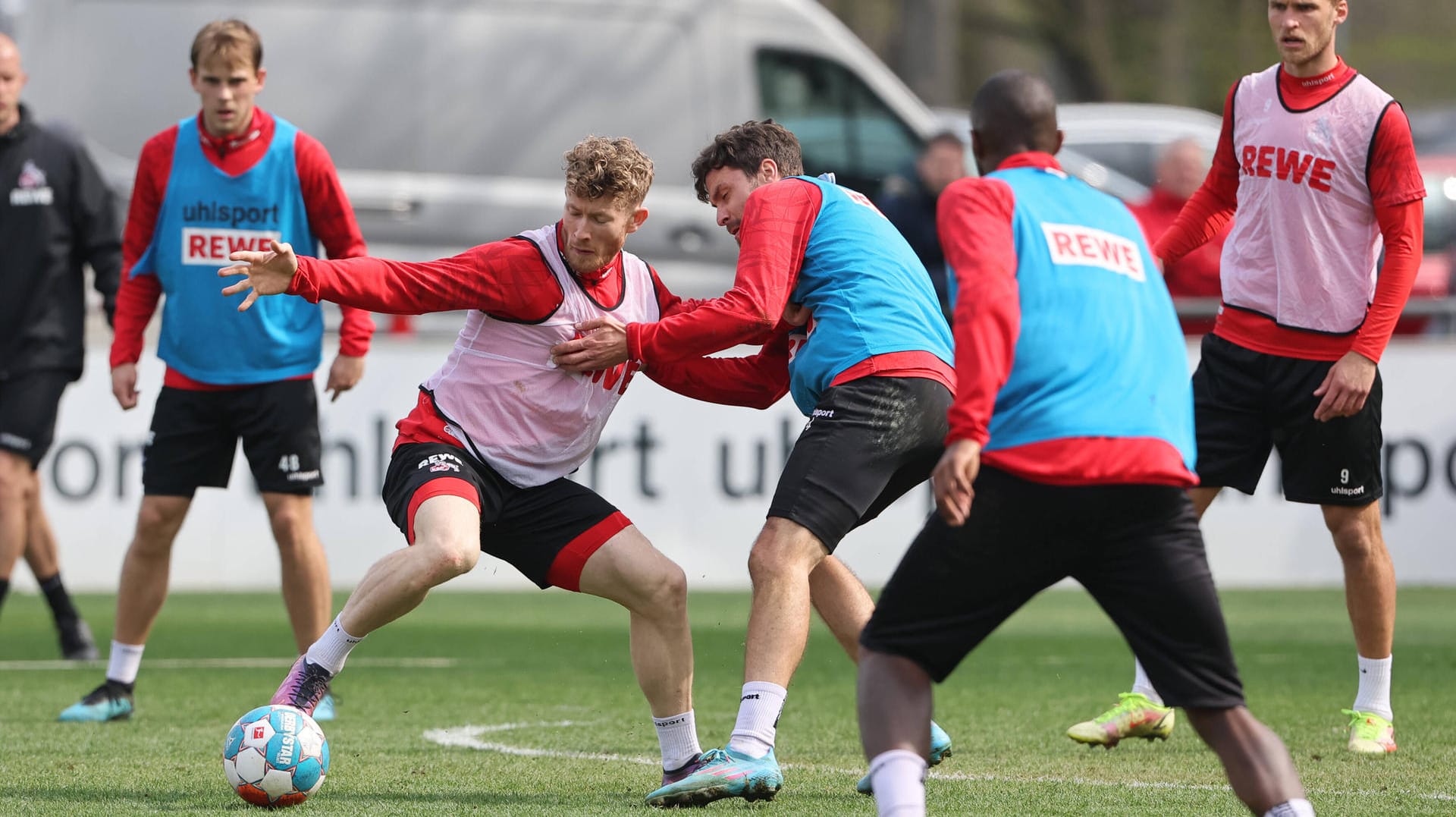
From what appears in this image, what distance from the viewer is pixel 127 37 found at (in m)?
13.8

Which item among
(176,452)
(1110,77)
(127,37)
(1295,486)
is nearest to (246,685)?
(176,452)

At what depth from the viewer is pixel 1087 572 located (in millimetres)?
4398

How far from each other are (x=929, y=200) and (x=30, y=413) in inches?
248

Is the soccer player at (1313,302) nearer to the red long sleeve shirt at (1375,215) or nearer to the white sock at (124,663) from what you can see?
the red long sleeve shirt at (1375,215)

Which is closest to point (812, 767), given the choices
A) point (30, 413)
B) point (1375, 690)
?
point (1375, 690)

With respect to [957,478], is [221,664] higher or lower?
lower

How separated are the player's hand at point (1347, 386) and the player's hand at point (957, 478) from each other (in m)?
2.54

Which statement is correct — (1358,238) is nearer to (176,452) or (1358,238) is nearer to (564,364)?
(564,364)

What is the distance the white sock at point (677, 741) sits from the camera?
18.9 ft

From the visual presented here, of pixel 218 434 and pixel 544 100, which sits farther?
pixel 544 100

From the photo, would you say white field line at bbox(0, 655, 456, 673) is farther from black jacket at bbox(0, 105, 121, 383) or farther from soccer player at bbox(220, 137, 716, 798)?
soccer player at bbox(220, 137, 716, 798)

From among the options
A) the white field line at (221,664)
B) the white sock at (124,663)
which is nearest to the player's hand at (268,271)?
the white sock at (124,663)

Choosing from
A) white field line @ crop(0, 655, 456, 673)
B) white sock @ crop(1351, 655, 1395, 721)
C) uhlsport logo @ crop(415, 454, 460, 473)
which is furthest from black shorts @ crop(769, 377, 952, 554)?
white field line @ crop(0, 655, 456, 673)

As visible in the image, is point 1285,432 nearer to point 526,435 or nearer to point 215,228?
point 526,435
